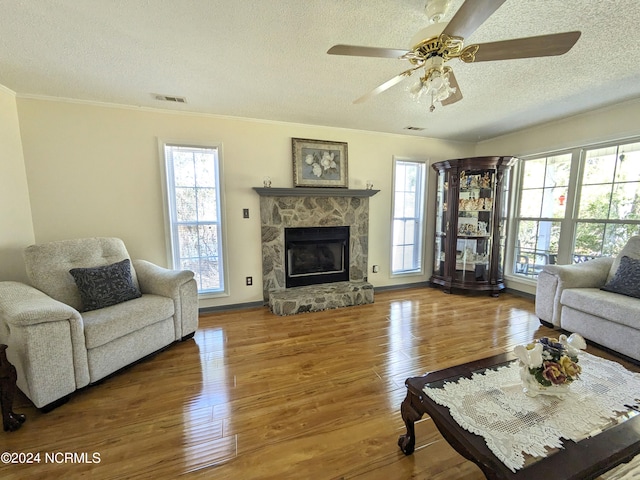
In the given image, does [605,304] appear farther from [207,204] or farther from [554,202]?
[207,204]

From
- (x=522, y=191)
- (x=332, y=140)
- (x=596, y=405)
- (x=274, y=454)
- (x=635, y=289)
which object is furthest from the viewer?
(x=522, y=191)

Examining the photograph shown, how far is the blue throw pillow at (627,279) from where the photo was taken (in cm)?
234

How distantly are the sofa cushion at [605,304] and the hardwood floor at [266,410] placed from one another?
0.46 metres

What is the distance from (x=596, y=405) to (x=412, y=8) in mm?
2217

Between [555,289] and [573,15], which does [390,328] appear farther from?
[573,15]

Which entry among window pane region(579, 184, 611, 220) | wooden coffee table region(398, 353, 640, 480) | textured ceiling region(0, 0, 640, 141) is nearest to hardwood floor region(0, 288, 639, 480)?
wooden coffee table region(398, 353, 640, 480)

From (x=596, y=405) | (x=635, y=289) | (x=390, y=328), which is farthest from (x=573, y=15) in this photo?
(x=390, y=328)

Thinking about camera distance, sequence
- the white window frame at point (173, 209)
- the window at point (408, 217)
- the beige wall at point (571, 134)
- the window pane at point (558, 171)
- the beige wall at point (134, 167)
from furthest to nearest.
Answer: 1. the window at point (408, 217)
2. the window pane at point (558, 171)
3. the white window frame at point (173, 209)
4. the beige wall at point (571, 134)
5. the beige wall at point (134, 167)

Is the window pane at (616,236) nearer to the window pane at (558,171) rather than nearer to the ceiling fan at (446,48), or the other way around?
the window pane at (558,171)

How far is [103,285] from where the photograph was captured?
2205 mm

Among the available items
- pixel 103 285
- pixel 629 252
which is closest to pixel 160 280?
pixel 103 285

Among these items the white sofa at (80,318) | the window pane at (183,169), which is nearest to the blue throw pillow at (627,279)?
the white sofa at (80,318)

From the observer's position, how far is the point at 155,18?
152 cm

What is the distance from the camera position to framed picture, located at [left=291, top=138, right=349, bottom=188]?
3.45 m
